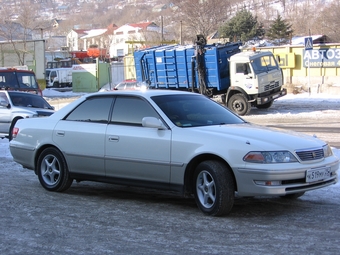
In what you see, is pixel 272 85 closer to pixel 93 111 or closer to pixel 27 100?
pixel 27 100

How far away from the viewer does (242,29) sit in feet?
202

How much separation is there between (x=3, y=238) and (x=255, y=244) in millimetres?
2566

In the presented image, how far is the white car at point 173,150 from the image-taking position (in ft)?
20.9

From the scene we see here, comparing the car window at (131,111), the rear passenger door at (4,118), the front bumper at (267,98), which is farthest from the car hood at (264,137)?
the front bumper at (267,98)

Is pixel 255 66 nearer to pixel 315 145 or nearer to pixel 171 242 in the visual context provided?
pixel 315 145

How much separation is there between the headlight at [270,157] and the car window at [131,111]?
151 centimetres

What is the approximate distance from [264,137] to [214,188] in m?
0.83

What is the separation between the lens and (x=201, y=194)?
6.75 meters

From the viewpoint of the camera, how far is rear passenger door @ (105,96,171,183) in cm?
702

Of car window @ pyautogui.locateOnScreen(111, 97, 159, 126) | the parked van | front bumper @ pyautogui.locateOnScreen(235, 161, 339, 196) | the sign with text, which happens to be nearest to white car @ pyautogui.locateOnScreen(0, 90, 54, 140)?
the parked van

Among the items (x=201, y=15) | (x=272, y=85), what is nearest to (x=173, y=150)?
(x=272, y=85)

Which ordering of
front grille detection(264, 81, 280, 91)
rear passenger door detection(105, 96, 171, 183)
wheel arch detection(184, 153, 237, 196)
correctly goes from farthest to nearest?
front grille detection(264, 81, 280, 91)
rear passenger door detection(105, 96, 171, 183)
wheel arch detection(184, 153, 237, 196)

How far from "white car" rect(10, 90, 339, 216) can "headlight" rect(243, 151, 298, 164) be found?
0.04 ft

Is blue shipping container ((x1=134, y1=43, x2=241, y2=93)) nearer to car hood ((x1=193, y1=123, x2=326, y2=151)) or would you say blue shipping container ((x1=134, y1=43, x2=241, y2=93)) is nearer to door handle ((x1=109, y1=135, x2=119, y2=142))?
door handle ((x1=109, y1=135, x2=119, y2=142))
